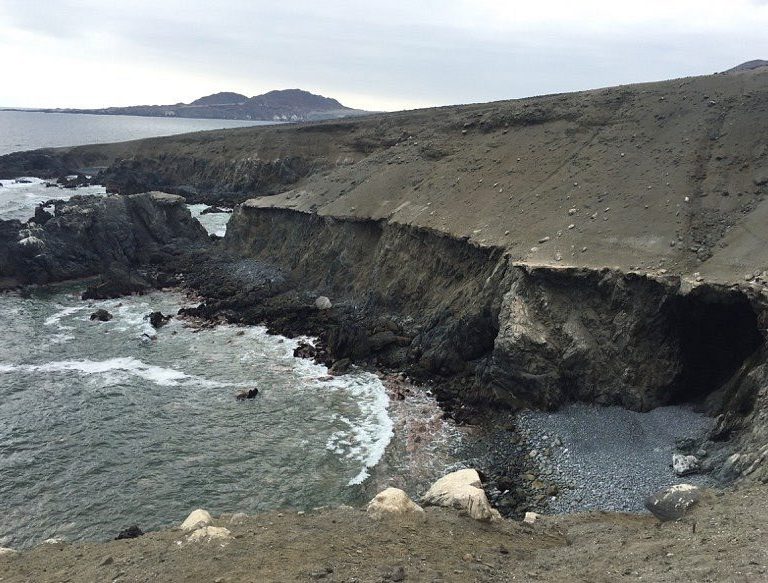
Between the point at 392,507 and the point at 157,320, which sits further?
the point at 157,320

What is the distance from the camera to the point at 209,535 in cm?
1286

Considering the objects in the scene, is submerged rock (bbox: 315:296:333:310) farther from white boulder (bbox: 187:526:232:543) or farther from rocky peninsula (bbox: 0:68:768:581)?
white boulder (bbox: 187:526:232:543)

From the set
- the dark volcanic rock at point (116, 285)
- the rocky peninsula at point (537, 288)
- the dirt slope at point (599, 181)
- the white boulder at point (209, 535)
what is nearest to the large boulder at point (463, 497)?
the rocky peninsula at point (537, 288)

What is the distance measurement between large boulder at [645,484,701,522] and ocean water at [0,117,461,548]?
24.7ft

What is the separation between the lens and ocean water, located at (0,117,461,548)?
18672mm

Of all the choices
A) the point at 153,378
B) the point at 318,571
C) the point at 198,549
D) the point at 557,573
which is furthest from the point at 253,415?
the point at 557,573

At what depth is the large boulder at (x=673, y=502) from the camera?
14.2 metres

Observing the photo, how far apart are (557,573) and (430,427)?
1217cm

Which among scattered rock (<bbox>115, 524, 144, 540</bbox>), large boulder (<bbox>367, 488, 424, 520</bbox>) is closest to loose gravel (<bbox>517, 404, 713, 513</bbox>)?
large boulder (<bbox>367, 488, 424, 520</bbox>)

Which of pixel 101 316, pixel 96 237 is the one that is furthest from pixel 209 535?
pixel 96 237

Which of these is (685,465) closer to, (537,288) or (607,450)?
(607,450)

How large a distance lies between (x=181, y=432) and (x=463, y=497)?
44.6 ft

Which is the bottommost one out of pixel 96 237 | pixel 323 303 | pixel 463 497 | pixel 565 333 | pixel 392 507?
pixel 463 497

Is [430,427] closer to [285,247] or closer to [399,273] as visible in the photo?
[399,273]
